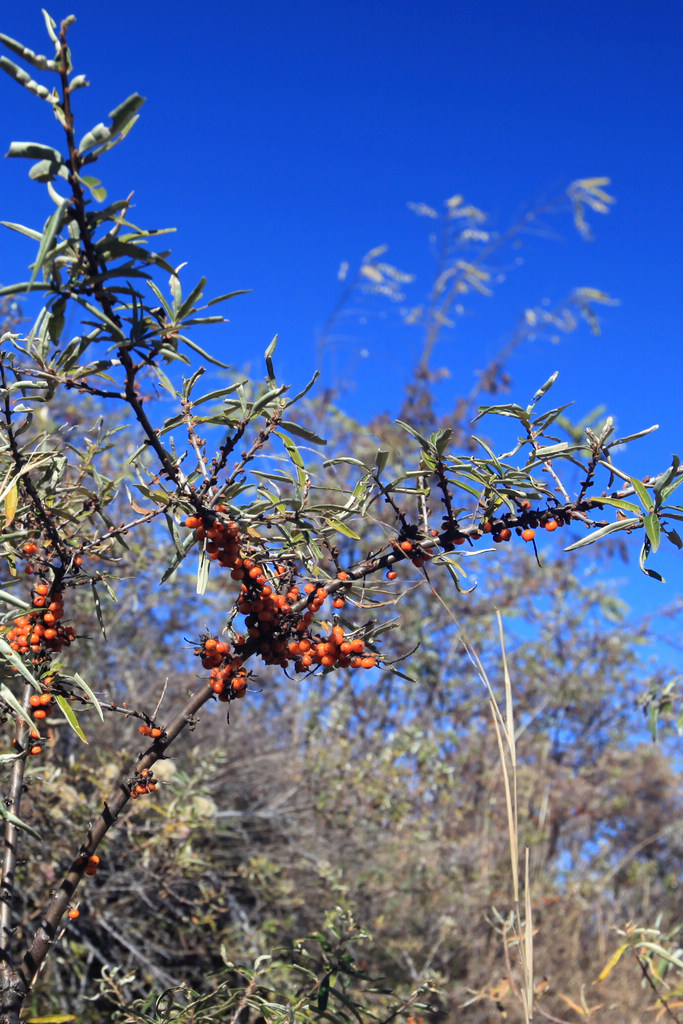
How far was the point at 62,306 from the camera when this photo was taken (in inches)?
34.3

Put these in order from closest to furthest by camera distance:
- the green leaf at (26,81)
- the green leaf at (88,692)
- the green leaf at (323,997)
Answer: the green leaf at (26,81) → the green leaf at (88,692) → the green leaf at (323,997)

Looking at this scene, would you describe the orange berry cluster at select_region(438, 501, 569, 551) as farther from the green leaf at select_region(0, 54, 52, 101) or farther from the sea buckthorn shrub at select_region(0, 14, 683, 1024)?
the green leaf at select_region(0, 54, 52, 101)

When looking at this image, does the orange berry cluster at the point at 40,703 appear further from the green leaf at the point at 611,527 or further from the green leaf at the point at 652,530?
the green leaf at the point at 652,530

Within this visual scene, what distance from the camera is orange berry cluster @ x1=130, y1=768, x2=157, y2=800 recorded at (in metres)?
1.26

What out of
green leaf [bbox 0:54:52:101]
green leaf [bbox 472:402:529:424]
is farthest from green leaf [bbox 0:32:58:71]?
green leaf [bbox 472:402:529:424]

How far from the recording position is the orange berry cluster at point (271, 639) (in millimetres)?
1180

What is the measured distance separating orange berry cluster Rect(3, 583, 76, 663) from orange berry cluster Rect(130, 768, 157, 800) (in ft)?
0.83

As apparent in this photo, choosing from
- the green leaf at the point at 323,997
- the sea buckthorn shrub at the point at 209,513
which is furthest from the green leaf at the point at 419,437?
the green leaf at the point at 323,997

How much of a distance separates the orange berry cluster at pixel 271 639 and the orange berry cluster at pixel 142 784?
19 centimetres

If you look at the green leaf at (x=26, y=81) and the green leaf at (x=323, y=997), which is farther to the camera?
the green leaf at (x=323, y=997)

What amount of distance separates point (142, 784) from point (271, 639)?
34 cm

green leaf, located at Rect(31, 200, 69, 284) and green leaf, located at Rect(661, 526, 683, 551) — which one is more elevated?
green leaf, located at Rect(661, 526, 683, 551)

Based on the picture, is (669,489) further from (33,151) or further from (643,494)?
(33,151)

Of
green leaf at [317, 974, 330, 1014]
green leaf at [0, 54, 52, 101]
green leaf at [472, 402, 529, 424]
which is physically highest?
green leaf at [472, 402, 529, 424]
